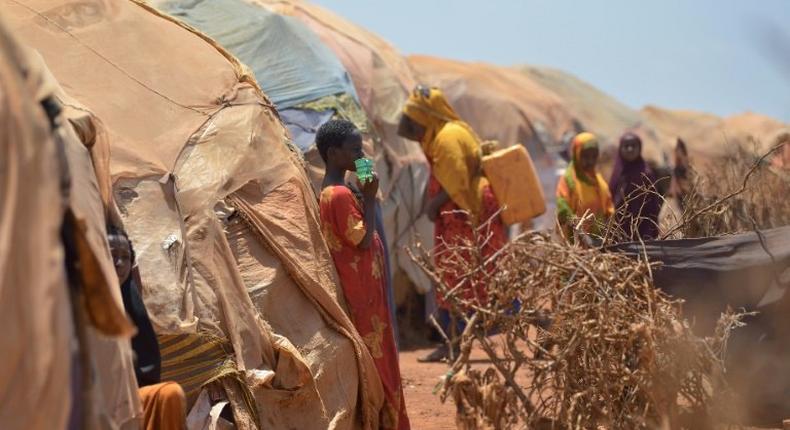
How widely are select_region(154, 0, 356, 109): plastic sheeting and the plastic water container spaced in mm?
1150

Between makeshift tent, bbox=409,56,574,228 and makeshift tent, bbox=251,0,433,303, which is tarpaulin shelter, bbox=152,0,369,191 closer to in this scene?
makeshift tent, bbox=251,0,433,303

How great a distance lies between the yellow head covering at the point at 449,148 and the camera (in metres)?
9.52

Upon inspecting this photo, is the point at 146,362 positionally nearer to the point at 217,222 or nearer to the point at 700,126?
the point at 217,222

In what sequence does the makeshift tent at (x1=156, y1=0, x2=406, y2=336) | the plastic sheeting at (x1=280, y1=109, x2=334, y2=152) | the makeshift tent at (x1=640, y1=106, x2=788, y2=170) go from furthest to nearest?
the makeshift tent at (x1=640, y1=106, x2=788, y2=170) → the makeshift tent at (x1=156, y1=0, x2=406, y2=336) → the plastic sheeting at (x1=280, y1=109, x2=334, y2=152)

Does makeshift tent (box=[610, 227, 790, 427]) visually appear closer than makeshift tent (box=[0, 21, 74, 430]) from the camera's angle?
No

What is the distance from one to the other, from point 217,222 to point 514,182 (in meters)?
4.01

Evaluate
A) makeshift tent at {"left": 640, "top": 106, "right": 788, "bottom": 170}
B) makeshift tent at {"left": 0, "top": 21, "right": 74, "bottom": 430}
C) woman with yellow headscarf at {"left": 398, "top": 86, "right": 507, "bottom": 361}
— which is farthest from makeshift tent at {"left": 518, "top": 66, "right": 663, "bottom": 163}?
makeshift tent at {"left": 0, "top": 21, "right": 74, "bottom": 430}

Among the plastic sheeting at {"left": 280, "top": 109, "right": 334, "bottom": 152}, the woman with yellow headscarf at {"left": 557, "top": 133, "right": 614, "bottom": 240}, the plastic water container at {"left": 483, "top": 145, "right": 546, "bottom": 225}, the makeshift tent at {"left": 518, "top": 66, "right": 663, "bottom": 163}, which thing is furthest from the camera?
the makeshift tent at {"left": 518, "top": 66, "right": 663, "bottom": 163}

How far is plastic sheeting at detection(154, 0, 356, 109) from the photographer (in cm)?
887

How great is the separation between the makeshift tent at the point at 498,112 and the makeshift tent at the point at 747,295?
39.0 feet

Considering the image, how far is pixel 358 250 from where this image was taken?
6328 millimetres

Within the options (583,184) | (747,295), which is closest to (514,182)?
(583,184)

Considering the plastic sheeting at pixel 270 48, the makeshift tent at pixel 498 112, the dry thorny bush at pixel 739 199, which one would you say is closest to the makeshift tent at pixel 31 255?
the dry thorny bush at pixel 739 199

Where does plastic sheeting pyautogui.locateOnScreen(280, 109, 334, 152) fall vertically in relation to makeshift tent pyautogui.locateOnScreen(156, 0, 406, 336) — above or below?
below
